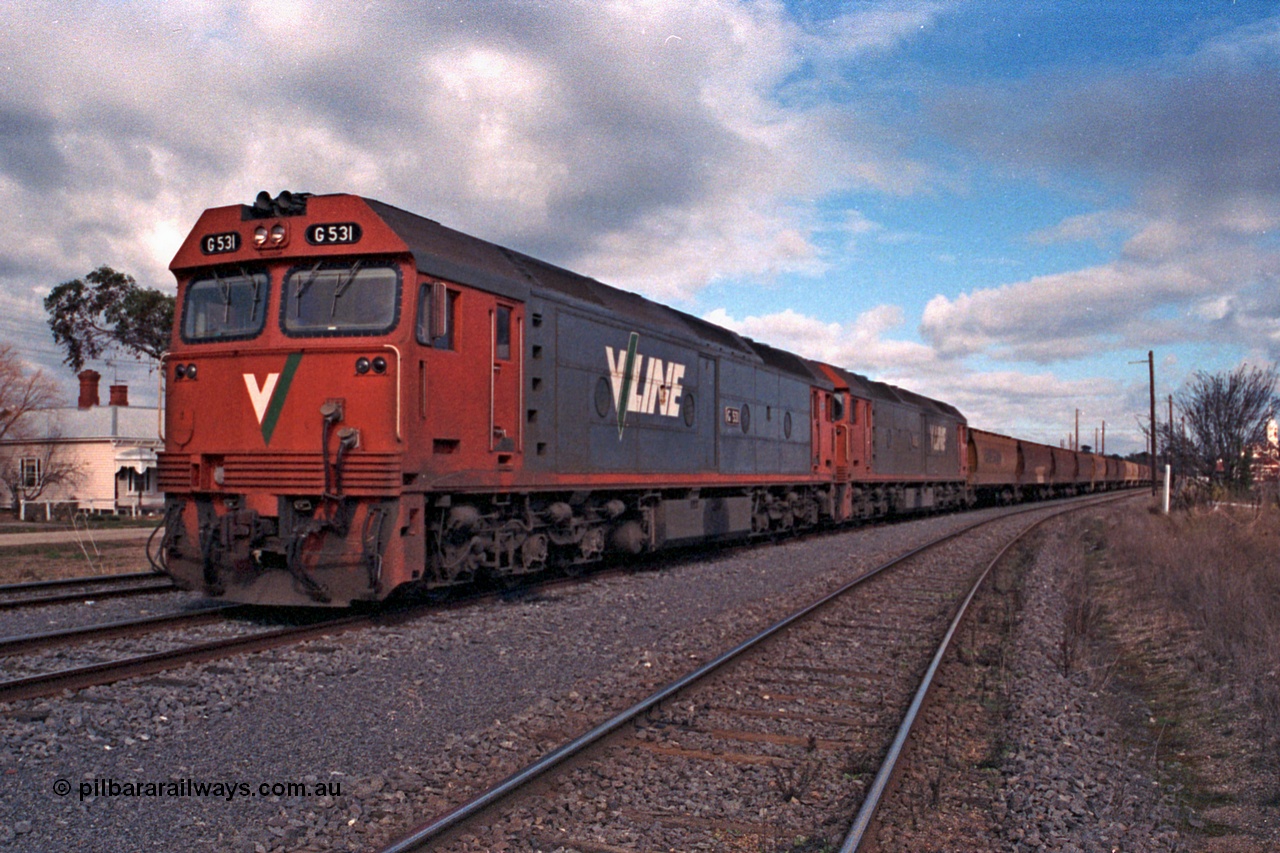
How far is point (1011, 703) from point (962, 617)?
3.41m

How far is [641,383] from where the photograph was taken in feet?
45.0

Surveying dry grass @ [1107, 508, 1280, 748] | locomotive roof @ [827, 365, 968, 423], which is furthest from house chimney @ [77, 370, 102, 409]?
dry grass @ [1107, 508, 1280, 748]

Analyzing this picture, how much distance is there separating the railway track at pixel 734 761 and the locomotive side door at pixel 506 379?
3.38 m

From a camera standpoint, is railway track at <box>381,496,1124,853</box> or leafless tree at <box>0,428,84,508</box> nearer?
railway track at <box>381,496,1124,853</box>

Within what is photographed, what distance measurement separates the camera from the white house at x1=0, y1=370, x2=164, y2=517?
36594mm

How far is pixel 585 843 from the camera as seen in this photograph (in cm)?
432

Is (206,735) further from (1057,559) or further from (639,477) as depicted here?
(1057,559)

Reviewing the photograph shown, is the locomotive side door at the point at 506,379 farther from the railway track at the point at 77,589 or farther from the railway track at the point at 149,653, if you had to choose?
the railway track at the point at 77,589

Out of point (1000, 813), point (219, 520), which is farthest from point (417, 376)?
point (1000, 813)

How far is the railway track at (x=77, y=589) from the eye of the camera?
33.6 ft

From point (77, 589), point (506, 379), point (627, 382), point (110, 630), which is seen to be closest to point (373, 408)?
point (506, 379)

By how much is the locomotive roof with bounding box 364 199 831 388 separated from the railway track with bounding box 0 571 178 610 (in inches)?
203

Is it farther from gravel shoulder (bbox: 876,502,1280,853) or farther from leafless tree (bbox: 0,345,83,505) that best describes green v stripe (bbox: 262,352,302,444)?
leafless tree (bbox: 0,345,83,505)

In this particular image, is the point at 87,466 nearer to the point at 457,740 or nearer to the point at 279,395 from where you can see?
the point at 279,395
